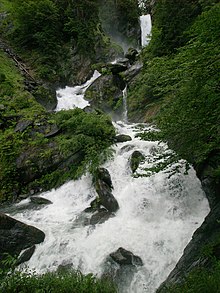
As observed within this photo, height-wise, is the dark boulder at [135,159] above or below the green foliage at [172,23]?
below

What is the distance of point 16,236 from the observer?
6996 mm

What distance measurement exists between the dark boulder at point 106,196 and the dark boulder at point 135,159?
1.22 m

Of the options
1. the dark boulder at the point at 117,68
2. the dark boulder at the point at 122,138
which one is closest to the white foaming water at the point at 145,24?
the dark boulder at the point at 117,68

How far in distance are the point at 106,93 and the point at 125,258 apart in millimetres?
12977

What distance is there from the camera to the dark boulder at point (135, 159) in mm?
9688

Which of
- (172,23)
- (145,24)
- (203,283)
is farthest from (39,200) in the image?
(145,24)

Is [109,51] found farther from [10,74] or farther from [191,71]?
[191,71]

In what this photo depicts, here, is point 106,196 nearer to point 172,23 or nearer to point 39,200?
point 39,200

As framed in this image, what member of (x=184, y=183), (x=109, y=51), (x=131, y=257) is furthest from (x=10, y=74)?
(x=131, y=257)

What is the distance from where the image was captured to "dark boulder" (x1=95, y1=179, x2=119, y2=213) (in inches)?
333

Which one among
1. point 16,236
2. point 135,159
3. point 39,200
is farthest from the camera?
point 135,159

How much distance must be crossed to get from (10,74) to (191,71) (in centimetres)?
1514

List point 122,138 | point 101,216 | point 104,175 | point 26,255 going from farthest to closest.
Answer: point 122,138 → point 104,175 → point 101,216 → point 26,255

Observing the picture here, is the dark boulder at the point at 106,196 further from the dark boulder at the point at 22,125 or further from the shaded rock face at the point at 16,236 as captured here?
the dark boulder at the point at 22,125
